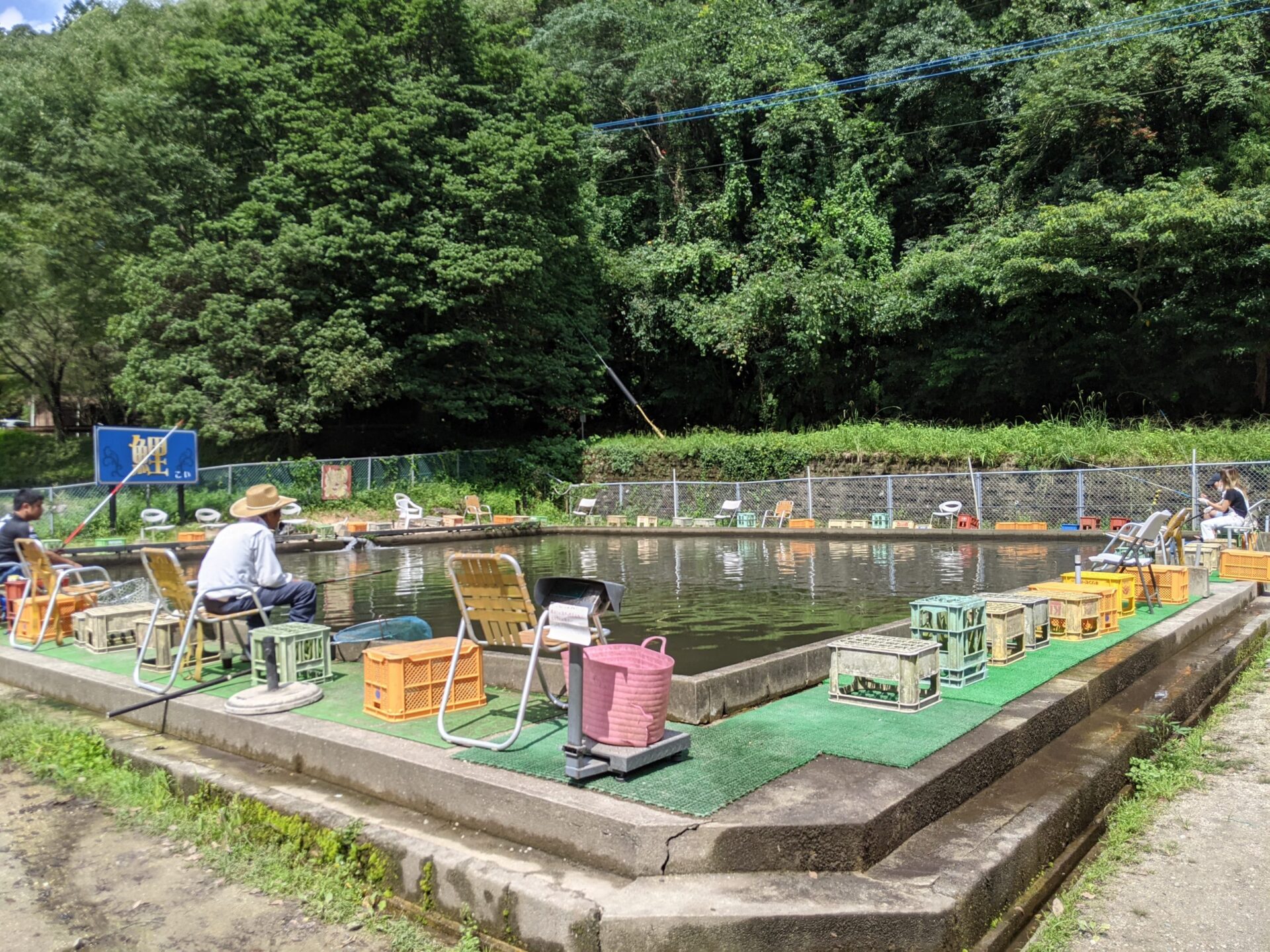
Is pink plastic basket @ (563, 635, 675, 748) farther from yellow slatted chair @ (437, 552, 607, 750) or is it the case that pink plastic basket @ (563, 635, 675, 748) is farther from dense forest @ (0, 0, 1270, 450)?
dense forest @ (0, 0, 1270, 450)

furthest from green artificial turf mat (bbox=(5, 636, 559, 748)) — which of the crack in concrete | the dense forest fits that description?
the dense forest

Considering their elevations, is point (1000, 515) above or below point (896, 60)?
below

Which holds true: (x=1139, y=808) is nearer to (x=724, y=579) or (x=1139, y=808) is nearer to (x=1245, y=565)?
(x=1245, y=565)

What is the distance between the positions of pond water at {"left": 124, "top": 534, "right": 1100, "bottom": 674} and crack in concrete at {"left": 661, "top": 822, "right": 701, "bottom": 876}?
130 inches

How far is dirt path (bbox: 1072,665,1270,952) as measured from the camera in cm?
325

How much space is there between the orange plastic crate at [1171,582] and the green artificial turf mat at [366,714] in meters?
5.95

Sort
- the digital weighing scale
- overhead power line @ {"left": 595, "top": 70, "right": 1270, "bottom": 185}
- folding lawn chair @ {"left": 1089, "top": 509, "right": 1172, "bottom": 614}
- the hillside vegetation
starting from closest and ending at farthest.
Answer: the digital weighing scale < folding lawn chair @ {"left": 1089, "top": 509, "right": 1172, "bottom": 614} < the hillside vegetation < overhead power line @ {"left": 595, "top": 70, "right": 1270, "bottom": 185}

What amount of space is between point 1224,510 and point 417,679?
11.8m

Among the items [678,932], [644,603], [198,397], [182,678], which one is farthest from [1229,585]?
[198,397]

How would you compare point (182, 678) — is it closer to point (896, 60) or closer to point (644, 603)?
point (644, 603)

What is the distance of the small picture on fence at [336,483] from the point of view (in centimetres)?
2484

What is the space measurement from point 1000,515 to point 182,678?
18096 mm

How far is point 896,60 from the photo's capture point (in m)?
32.2

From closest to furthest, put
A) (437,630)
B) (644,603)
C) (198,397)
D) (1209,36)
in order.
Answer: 1. (437,630)
2. (644,603)
3. (198,397)
4. (1209,36)
